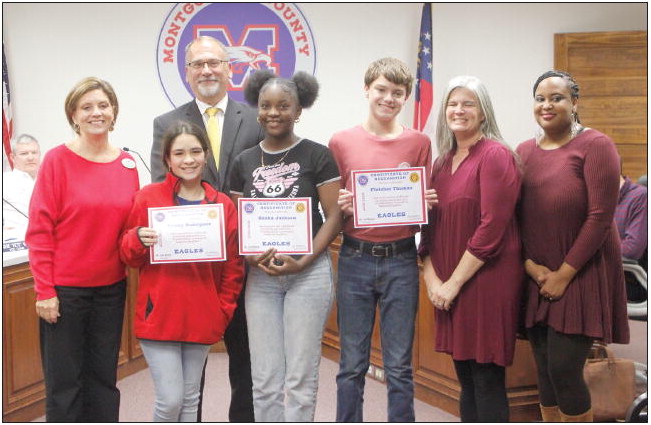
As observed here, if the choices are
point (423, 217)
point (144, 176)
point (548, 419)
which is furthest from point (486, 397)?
point (144, 176)

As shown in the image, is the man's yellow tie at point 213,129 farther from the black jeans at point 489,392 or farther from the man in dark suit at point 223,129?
the black jeans at point 489,392

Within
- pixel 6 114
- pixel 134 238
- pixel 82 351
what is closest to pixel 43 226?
pixel 134 238

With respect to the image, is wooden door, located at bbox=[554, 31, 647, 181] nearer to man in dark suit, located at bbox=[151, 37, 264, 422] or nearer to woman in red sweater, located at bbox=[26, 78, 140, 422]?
man in dark suit, located at bbox=[151, 37, 264, 422]

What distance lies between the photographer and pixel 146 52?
4980 millimetres

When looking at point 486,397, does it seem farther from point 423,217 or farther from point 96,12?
point 96,12

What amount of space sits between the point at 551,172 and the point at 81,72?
13.9 feet

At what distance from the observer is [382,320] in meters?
2.20

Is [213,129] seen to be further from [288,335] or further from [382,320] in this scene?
[382,320]

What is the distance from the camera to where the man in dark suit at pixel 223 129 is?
91.0 inches

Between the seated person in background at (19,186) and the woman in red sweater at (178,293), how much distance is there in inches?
59.5

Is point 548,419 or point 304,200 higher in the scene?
point 304,200

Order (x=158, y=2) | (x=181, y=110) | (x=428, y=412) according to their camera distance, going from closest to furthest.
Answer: (x=181, y=110) < (x=428, y=412) < (x=158, y=2)

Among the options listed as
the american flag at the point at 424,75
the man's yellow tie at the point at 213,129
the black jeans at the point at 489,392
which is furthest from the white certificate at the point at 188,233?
the american flag at the point at 424,75

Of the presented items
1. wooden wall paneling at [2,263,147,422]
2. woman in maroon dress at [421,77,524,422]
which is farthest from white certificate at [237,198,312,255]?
wooden wall paneling at [2,263,147,422]
